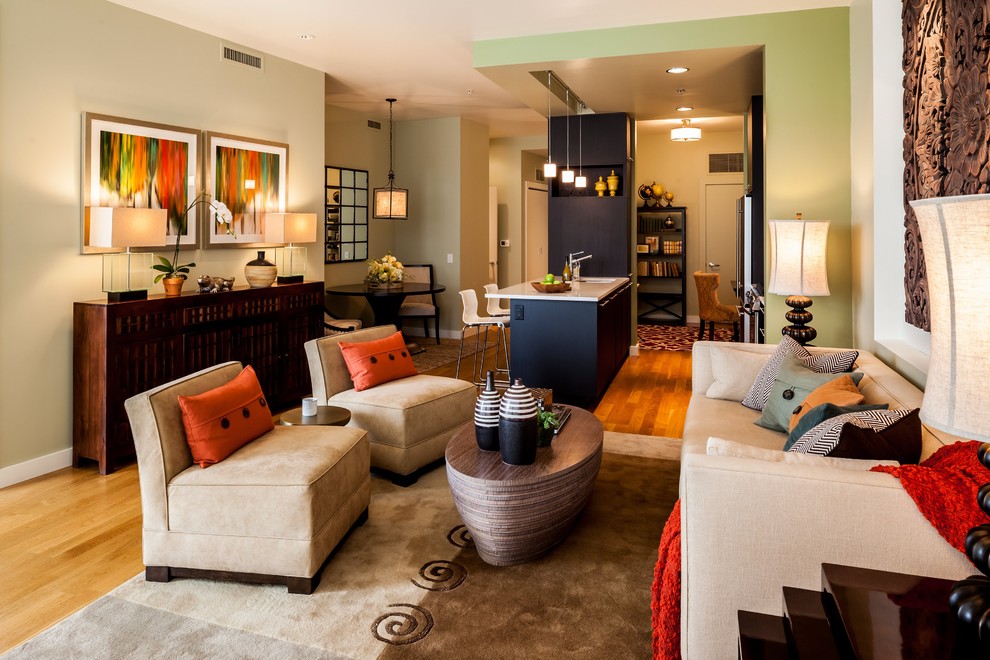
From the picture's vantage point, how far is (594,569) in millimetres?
2738

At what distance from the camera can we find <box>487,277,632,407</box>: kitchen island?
5.40m

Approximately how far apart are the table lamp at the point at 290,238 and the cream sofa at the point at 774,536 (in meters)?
4.49

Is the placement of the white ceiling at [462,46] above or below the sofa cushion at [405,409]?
above

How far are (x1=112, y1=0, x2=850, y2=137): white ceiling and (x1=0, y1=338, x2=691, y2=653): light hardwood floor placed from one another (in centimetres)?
287

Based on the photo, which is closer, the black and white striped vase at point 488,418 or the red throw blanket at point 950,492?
the red throw blanket at point 950,492

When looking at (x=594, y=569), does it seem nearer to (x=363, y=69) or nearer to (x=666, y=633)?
(x=666, y=633)

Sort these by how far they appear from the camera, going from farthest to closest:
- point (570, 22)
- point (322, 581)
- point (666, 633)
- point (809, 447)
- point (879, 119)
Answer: point (570, 22) < point (879, 119) < point (322, 581) < point (809, 447) < point (666, 633)

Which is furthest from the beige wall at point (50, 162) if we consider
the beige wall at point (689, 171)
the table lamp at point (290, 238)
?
the beige wall at point (689, 171)

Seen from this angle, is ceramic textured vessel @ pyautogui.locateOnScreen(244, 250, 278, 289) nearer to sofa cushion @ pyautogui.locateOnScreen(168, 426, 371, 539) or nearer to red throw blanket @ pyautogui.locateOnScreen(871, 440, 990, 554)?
sofa cushion @ pyautogui.locateOnScreen(168, 426, 371, 539)

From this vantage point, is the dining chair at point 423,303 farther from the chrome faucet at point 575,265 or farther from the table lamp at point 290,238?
the table lamp at point 290,238

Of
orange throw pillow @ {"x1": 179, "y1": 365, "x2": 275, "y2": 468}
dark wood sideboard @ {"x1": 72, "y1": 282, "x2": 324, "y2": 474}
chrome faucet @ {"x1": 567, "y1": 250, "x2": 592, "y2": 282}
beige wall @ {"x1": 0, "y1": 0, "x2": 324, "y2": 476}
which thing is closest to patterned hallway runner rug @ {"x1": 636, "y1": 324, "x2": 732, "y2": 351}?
chrome faucet @ {"x1": 567, "y1": 250, "x2": 592, "y2": 282}

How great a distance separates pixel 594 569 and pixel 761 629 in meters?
1.21

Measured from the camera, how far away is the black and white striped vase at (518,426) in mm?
2738

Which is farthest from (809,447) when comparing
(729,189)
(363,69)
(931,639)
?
(729,189)
